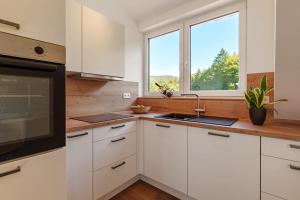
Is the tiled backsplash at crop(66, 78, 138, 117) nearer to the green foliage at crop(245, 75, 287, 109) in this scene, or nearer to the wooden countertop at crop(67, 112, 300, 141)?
the wooden countertop at crop(67, 112, 300, 141)

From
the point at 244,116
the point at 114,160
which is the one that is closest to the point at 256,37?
the point at 244,116

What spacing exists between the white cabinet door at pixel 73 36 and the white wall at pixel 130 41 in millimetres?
688

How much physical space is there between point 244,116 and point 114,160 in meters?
1.41

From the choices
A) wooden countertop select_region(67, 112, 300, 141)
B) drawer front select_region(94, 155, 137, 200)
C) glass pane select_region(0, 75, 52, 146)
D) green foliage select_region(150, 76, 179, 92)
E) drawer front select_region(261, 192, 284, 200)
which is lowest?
drawer front select_region(94, 155, 137, 200)

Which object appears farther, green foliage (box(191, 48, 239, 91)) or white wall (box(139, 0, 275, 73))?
green foliage (box(191, 48, 239, 91))

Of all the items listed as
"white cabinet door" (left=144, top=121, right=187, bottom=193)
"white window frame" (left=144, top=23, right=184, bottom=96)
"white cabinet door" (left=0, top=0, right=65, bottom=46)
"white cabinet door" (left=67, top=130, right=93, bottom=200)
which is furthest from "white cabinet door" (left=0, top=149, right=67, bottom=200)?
"white window frame" (left=144, top=23, right=184, bottom=96)

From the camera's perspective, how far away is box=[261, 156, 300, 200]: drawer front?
1018mm

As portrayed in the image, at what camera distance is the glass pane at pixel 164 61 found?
2467mm

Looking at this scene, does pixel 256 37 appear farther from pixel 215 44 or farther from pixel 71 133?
pixel 71 133

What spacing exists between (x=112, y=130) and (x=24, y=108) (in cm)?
86

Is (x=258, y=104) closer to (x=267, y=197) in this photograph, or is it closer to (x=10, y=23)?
(x=267, y=197)

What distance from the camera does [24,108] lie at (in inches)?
33.1

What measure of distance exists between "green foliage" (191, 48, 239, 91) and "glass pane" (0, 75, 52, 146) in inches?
71.5

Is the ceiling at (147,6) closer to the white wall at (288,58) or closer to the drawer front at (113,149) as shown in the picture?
the white wall at (288,58)
